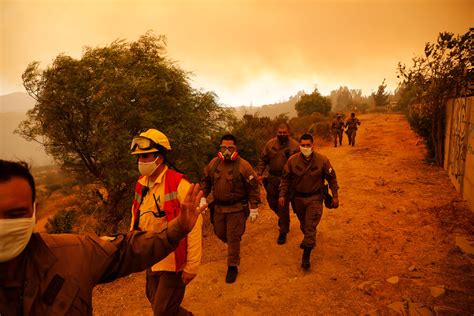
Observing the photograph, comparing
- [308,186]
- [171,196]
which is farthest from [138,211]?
[308,186]

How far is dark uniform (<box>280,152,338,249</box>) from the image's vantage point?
16.0 ft

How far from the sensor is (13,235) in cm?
126

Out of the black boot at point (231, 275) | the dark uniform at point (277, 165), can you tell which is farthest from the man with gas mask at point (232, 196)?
the dark uniform at point (277, 165)

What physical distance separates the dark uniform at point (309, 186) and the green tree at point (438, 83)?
5.63 metres

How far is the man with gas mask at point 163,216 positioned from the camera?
116 inches

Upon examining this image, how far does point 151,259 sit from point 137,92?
24.0ft

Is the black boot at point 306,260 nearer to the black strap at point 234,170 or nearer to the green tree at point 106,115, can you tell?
the black strap at point 234,170

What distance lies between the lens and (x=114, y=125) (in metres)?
7.88

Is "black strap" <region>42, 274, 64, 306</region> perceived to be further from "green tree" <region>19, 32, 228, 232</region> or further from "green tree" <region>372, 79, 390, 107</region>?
"green tree" <region>372, 79, 390, 107</region>

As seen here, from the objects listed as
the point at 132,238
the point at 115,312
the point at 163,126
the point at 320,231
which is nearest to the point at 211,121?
the point at 163,126

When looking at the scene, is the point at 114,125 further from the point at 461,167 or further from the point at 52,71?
the point at 461,167

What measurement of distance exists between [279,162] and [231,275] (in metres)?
2.42

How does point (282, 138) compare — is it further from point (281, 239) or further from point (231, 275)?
point (231, 275)

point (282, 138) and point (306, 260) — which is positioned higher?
point (282, 138)
